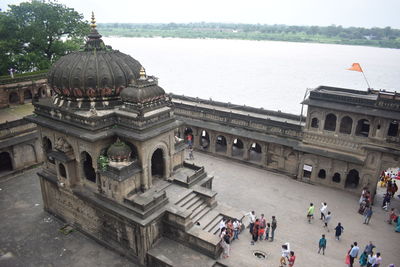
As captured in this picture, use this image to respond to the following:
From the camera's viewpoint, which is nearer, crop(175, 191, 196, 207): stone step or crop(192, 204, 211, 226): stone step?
crop(175, 191, 196, 207): stone step

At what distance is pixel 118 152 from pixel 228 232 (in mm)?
7910

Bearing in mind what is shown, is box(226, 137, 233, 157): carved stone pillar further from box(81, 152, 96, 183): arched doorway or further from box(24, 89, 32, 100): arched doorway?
box(24, 89, 32, 100): arched doorway

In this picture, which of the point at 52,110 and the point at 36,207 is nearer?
the point at 52,110

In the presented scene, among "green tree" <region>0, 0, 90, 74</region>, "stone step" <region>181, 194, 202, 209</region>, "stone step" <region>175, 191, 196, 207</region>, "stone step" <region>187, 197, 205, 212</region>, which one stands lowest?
"stone step" <region>187, 197, 205, 212</region>

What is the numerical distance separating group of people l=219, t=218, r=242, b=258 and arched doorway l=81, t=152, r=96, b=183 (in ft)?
28.6

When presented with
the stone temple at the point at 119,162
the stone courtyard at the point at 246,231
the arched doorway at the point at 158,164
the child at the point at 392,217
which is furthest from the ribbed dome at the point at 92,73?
the child at the point at 392,217

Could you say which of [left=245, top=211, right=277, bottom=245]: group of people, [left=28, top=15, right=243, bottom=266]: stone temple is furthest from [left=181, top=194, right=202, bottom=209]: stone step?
[left=245, top=211, right=277, bottom=245]: group of people

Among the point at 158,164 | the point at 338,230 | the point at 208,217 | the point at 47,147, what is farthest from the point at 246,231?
the point at 47,147

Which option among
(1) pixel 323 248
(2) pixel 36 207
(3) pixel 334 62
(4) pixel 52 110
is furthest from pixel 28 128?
(3) pixel 334 62

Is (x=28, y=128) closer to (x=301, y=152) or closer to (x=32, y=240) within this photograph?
(x=32, y=240)

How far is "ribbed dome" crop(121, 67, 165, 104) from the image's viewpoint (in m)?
18.9

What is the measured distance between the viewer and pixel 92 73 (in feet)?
64.6

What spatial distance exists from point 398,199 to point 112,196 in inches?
851

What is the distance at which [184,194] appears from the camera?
20.5m
